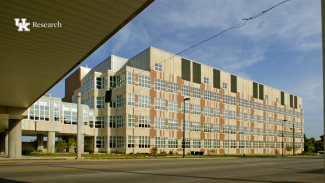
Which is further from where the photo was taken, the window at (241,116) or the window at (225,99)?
the window at (241,116)

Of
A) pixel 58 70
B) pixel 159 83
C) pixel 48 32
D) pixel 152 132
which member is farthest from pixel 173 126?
pixel 48 32

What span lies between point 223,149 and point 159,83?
78.0 ft

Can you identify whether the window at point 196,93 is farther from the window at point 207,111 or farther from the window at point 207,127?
the window at point 207,127

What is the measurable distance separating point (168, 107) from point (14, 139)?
1145 inches

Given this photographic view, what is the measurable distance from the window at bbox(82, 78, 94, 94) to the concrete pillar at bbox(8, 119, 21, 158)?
24.3m

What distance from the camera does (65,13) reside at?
24.4ft

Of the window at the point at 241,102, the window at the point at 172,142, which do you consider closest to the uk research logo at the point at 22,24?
the window at the point at 172,142

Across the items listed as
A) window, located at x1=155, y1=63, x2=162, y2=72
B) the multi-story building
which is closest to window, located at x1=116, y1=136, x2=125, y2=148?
the multi-story building

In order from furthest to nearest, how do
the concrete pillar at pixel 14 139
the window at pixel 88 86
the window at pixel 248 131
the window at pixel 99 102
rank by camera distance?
the window at pixel 248 131 < the window at pixel 88 86 < the window at pixel 99 102 < the concrete pillar at pixel 14 139

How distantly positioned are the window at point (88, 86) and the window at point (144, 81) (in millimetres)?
10757

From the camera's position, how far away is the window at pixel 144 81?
156ft

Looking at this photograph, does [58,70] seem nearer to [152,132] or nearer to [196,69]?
[152,132]

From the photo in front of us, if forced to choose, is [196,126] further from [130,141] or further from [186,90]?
[130,141]

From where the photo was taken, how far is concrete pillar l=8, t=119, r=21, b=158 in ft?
88.4
